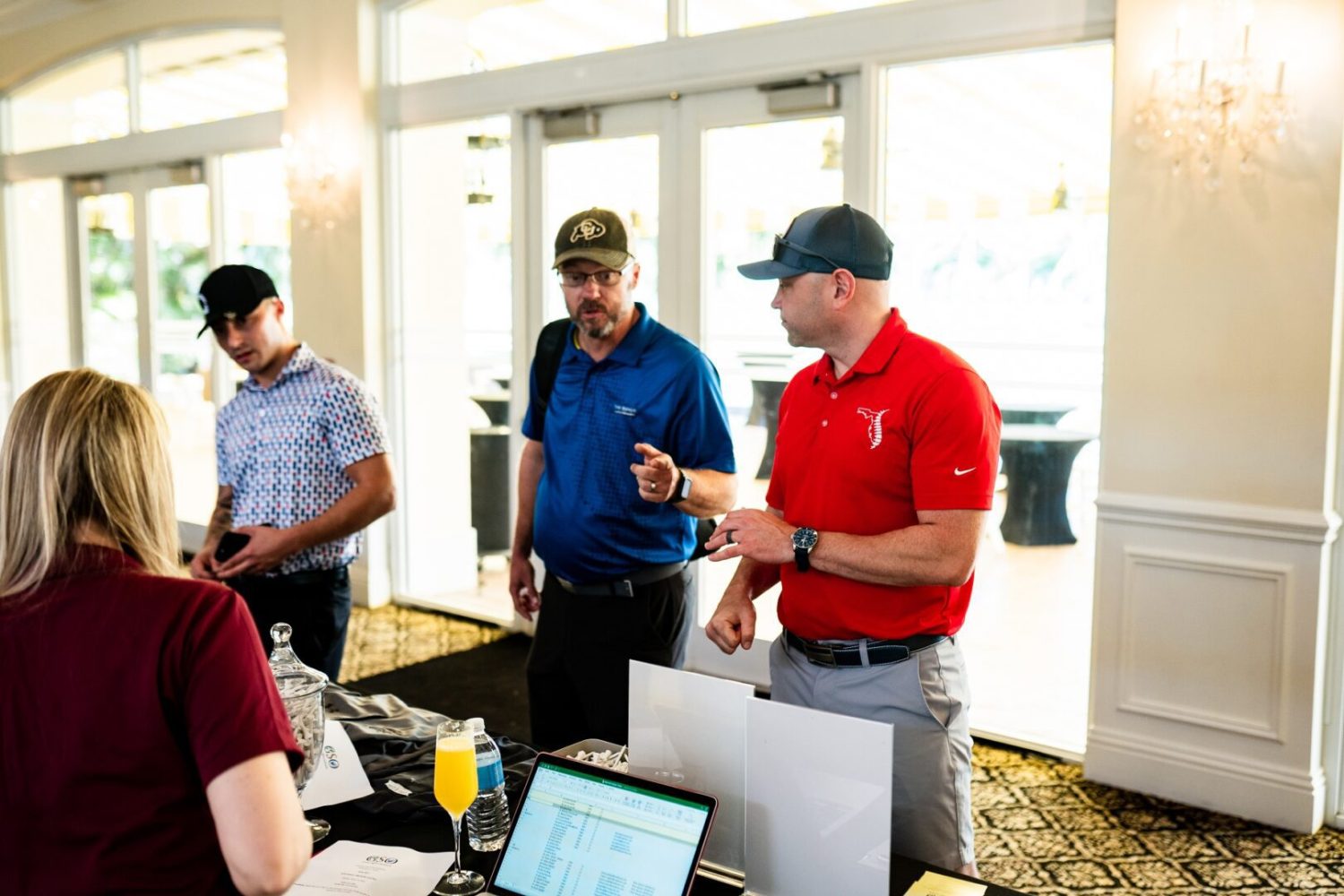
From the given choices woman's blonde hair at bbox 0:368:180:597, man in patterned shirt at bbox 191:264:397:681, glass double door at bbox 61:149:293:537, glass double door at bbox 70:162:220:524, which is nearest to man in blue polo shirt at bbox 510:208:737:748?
man in patterned shirt at bbox 191:264:397:681

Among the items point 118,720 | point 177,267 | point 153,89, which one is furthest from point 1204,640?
point 153,89

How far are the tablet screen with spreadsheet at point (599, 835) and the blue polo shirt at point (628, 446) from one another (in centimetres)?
116

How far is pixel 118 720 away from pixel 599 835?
23.7 inches

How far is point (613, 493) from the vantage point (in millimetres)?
2697

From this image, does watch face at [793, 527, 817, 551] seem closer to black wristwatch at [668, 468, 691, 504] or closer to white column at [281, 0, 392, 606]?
black wristwatch at [668, 468, 691, 504]

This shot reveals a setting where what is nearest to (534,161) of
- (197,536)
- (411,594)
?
(411,594)

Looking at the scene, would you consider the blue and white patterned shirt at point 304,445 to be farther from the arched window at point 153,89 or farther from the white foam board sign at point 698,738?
the arched window at point 153,89

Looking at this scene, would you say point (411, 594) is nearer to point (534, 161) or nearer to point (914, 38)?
point (534, 161)

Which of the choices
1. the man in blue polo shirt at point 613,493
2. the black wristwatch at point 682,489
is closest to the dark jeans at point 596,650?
the man in blue polo shirt at point 613,493

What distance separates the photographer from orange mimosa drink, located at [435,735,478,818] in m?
1.58

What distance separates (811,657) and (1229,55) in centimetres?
234

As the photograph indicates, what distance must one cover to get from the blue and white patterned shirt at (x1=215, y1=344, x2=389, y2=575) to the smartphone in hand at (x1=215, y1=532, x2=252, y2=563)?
75mm

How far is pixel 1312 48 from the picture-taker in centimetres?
316

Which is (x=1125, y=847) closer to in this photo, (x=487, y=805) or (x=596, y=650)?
(x=596, y=650)
